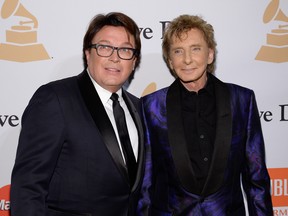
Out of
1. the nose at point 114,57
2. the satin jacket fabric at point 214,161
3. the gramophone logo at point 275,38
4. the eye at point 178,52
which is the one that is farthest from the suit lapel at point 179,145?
the gramophone logo at point 275,38

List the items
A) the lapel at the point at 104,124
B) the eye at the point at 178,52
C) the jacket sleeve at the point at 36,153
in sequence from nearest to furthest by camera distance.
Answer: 1. the jacket sleeve at the point at 36,153
2. the lapel at the point at 104,124
3. the eye at the point at 178,52

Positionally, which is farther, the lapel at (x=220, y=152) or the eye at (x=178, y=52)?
the eye at (x=178, y=52)

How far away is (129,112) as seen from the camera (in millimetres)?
2109

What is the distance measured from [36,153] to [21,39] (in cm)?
101

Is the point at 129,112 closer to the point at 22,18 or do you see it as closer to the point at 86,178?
the point at 86,178

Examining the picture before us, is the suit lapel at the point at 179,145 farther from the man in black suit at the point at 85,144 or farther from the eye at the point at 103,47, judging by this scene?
the eye at the point at 103,47

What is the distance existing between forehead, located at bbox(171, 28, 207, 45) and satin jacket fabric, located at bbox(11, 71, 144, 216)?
52 cm

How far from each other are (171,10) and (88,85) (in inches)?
36.3

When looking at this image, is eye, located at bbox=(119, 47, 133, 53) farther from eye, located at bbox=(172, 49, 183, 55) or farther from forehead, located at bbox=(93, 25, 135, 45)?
eye, located at bbox=(172, 49, 183, 55)

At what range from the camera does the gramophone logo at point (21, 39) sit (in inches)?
94.5

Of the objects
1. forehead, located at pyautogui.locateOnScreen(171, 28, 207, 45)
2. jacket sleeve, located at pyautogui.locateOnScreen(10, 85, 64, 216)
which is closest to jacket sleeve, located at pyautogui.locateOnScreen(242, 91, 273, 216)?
forehead, located at pyautogui.locateOnScreen(171, 28, 207, 45)

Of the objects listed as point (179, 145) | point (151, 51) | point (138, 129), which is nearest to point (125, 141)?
point (138, 129)

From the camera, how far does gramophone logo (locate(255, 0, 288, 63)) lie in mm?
2615

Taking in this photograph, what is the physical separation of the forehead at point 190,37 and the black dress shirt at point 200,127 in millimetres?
255
